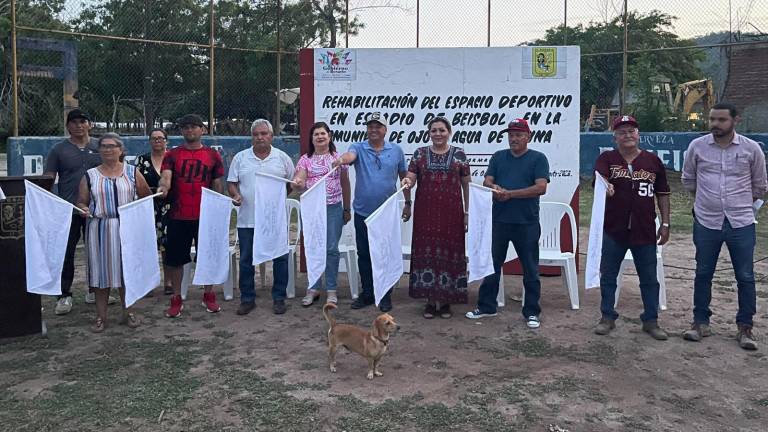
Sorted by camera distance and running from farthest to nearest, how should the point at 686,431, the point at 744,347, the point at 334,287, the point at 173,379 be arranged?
the point at 334,287 < the point at 744,347 < the point at 173,379 < the point at 686,431

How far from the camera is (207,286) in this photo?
19.4ft

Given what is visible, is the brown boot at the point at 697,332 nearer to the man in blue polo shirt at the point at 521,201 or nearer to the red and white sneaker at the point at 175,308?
the man in blue polo shirt at the point at 521,201

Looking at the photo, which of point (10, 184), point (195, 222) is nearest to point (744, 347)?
point (195, 222)

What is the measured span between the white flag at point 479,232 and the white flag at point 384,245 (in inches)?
23.3

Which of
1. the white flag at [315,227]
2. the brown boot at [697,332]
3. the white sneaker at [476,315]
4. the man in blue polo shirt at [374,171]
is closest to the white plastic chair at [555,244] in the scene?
the white sneaker at [476,315]

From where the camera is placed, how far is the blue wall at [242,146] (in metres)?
9.34

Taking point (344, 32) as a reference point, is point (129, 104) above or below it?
below

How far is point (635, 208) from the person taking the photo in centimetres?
500

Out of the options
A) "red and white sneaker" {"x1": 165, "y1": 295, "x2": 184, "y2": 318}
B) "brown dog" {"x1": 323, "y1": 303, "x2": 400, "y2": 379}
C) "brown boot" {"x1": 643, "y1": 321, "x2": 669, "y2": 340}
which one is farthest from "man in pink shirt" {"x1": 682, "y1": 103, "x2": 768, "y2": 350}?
"red and white sneaker" {"x1": 165, "y1": 295, "x2": 184, "y2": 318}

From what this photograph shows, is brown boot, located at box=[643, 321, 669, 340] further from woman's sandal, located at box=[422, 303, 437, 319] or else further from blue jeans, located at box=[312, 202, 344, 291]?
blue jeans, located at box=[312, 202, 344, 291]

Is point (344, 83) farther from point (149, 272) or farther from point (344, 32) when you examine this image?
point (344, 32)

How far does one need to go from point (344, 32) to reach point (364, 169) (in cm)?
940

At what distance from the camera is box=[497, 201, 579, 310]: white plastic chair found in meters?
6.02

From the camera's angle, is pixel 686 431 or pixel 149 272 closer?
pixel 686 431
